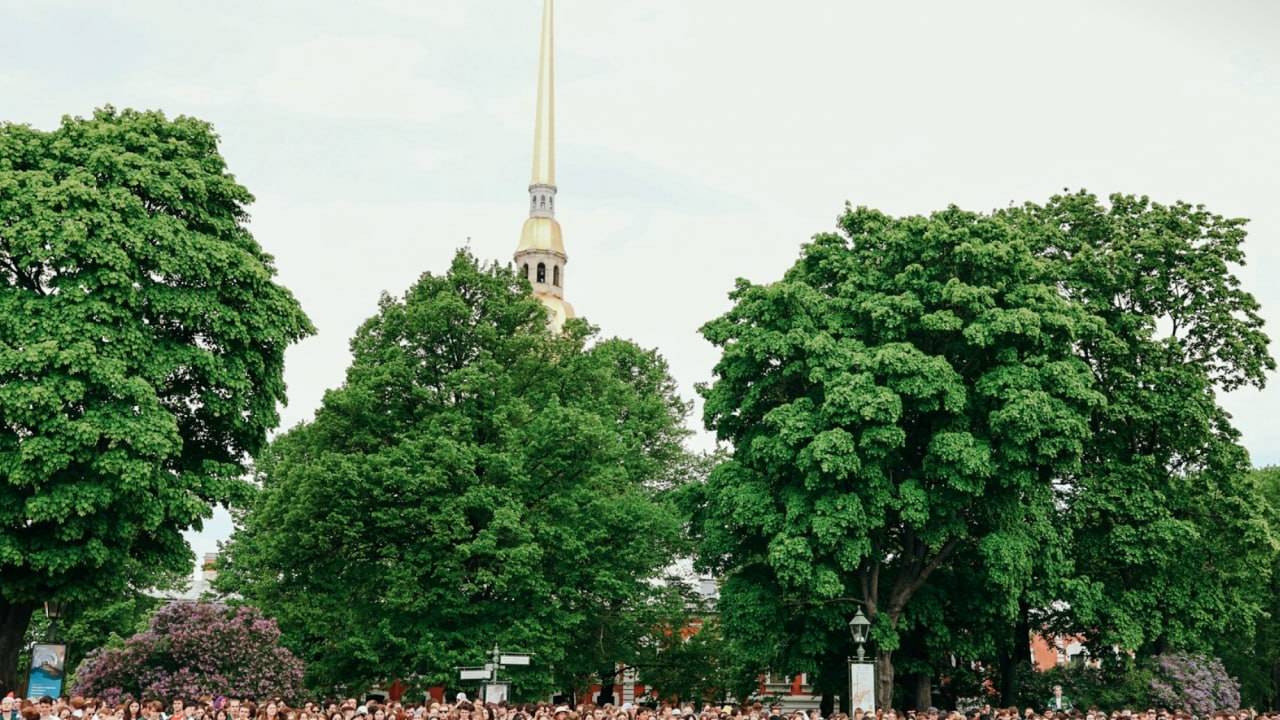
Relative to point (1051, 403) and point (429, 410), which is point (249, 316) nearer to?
point (429, 410)

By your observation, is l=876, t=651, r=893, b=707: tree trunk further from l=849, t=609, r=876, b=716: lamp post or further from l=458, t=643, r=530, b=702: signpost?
l=458, t=643, r=530, b=702: signpost

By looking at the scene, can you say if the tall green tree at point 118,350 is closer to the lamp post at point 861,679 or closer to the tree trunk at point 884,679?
the lamp post at point 861,679

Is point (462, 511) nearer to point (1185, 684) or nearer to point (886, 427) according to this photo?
point (886, 427)

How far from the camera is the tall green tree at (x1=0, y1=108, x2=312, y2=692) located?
22500 mm

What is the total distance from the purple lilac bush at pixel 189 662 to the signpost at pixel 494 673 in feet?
19.0

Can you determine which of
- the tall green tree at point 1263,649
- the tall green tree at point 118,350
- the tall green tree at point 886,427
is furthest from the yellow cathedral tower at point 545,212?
the tall green tree at point 118,350

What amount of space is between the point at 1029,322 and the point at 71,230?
20.6 metres

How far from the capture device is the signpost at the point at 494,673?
2577 centimetres

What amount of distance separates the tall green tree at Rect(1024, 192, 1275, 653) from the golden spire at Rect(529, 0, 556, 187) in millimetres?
65678

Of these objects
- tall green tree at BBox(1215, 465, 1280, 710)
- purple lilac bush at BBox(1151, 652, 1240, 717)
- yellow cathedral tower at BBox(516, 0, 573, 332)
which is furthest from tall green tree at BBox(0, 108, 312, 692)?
yellow cathedral tower at BBox(516, 0, 573, 332)

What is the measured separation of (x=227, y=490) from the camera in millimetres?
25719

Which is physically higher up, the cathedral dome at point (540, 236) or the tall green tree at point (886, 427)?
the cathedral dome at point (540, 236)

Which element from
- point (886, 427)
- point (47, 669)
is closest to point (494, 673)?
point (47, 669)

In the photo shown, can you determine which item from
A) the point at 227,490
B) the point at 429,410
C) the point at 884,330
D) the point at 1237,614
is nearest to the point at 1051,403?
the point at 884,330
